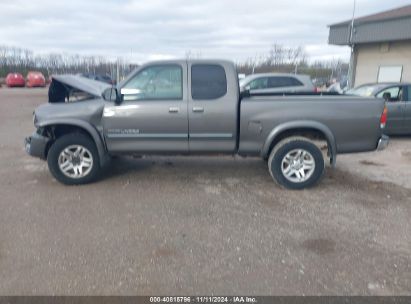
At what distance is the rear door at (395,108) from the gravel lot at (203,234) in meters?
3.17

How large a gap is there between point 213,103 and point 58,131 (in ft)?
8.32

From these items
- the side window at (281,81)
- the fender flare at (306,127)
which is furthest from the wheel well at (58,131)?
the side window at (281,81)

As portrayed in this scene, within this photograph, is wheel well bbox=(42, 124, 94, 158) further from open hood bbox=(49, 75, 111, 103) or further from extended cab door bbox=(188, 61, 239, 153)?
extended cab door bbox=(188, 61, 239, 153)

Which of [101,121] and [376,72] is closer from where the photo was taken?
[101,121]

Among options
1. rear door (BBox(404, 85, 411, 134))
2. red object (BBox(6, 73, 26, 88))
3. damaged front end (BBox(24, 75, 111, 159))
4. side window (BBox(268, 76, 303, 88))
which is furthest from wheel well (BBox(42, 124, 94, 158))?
red object (BBox(6, 73, 26, 88))

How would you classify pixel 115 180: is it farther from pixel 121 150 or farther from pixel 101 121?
pixel 101 121

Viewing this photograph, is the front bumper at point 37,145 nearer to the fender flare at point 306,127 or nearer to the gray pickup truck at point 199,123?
the gray pickup truck at point 199,123

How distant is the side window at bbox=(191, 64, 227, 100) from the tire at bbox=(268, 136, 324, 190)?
1255mm

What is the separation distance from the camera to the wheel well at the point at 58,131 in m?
5.05

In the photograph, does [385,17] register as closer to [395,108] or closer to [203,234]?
[395,108]

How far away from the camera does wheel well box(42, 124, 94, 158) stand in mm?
5050

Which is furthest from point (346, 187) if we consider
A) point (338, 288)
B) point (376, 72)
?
point (376, 72)

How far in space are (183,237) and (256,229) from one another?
861mm

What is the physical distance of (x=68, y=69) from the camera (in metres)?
52.4
